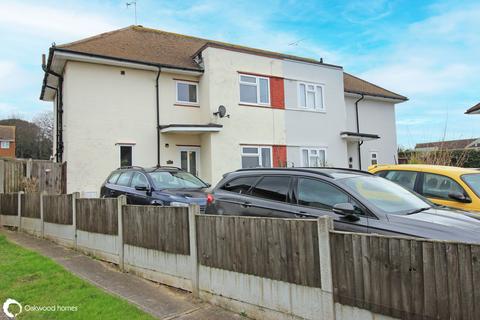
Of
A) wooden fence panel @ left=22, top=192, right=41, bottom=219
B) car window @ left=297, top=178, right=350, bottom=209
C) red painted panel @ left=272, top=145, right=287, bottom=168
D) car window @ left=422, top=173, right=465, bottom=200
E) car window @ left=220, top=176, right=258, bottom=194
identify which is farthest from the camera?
red painted panel @ left=272, top=145, right=287, bottom=168

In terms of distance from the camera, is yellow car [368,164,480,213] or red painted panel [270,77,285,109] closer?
yellow car [368,164,480,213]

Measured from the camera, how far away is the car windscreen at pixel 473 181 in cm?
699

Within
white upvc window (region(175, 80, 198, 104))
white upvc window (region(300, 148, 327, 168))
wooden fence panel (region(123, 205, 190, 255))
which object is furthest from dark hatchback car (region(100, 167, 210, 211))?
white upvc window (region(300, 148, 327, 168))

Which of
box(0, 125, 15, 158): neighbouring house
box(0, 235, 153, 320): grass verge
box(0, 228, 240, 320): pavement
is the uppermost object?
box(0, 125, 15, 158): neighbouring house

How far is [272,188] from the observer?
20.1 ft

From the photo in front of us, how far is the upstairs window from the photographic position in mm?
17500

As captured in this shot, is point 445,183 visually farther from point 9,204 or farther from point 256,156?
point 9,204

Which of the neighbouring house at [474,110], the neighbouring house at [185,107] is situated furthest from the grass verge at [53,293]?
the neighbouring house at [474,110]

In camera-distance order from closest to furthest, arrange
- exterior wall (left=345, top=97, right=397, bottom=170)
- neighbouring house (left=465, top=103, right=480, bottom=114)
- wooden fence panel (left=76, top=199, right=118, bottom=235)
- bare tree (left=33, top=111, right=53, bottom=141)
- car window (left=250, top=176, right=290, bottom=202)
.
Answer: car window (left=250, top=176, right=290, bottom=202)
wooden fence panel (left=76, top=199, right=118, bottom=235)
neighbouring house (left=465, top=103, right=480, bottom=114)
exterior wall (left=345, top=97, right=397, bottom=170)
bare tree (left=33, top=111, right=53, bottom=141)

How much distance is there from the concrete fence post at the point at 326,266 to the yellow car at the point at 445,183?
11.3 ft

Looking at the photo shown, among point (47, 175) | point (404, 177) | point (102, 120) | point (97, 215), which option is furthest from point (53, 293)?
point (102, 120)

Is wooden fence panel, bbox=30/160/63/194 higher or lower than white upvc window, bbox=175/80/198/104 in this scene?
lower

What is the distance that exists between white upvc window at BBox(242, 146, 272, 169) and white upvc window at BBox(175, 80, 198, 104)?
3.09 metres

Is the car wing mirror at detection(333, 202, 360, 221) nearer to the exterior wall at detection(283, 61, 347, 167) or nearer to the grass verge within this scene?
the grass verge
